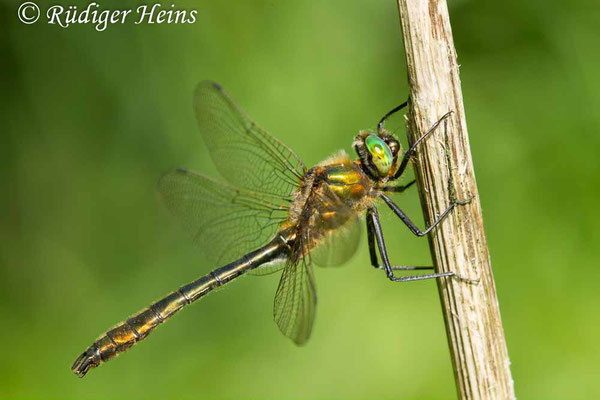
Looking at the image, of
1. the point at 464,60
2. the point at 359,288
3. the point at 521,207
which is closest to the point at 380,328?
the point at 359,288

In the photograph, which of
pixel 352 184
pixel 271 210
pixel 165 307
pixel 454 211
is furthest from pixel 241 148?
pixel 454 211

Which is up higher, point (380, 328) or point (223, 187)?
point (223, 187)

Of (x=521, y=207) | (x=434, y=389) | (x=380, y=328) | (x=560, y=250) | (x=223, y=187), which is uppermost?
(x=223, y=187)

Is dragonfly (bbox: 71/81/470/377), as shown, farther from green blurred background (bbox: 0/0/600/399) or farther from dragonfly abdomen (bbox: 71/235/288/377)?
green blurred background (bbox: 0/0/600/399)

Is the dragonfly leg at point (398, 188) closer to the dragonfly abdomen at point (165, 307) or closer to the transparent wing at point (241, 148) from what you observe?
the transparent wing at point (241, 148)

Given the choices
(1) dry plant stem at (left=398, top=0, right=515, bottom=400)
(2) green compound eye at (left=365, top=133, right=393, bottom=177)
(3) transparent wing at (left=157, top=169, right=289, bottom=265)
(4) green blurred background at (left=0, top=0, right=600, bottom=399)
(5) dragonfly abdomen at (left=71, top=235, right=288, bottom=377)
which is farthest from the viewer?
(4) green blurred background at (left=0, top=0, right=600, bottom=399)

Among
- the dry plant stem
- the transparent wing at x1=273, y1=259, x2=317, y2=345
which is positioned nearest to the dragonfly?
the transparent wing at x1=273, y1=259, x2=317, y2=345

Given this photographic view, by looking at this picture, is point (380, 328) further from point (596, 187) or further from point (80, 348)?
point (80, 348)
